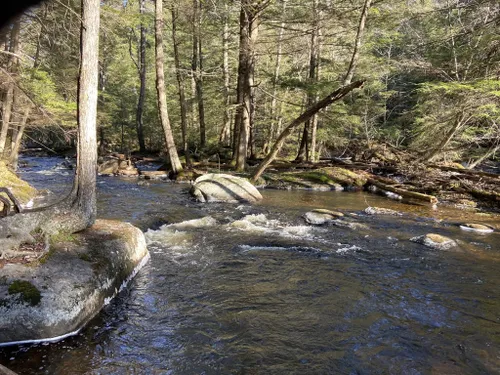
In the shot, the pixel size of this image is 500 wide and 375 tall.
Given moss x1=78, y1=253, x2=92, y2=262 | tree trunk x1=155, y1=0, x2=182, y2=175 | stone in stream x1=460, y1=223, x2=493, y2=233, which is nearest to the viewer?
A: moss x1=78, y1=253, x2=92, y2=262

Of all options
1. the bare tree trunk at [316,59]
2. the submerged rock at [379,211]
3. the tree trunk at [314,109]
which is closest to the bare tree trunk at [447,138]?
the bare tree trunk at [316,59]

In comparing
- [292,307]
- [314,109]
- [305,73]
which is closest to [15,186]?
[314,109]

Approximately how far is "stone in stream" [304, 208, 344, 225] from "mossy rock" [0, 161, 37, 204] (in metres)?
7.70

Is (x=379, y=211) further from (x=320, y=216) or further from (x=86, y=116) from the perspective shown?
(x=86, y=116)

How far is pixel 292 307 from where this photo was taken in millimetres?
5113

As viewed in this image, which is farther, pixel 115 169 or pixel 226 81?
pixel 226 81

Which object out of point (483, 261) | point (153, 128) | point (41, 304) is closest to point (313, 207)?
point (483, 261)

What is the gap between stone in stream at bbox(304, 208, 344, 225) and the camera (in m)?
9.66

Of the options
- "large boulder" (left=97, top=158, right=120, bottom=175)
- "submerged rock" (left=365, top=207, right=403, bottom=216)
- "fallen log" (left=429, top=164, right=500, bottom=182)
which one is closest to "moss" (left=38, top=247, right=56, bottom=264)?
"submerged rock" (left=365, top=207, right=403, bottom=216)

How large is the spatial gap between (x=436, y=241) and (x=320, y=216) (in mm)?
2849

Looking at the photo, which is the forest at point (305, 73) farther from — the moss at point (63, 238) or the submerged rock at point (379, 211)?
the submerged rock at point (379, 211)

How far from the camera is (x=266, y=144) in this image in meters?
24.8

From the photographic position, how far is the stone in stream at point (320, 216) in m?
9.66

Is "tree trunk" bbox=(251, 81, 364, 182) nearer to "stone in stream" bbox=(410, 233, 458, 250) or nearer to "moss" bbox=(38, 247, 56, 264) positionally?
"stone in stream" bbox=(410, 233, 458, 250)
